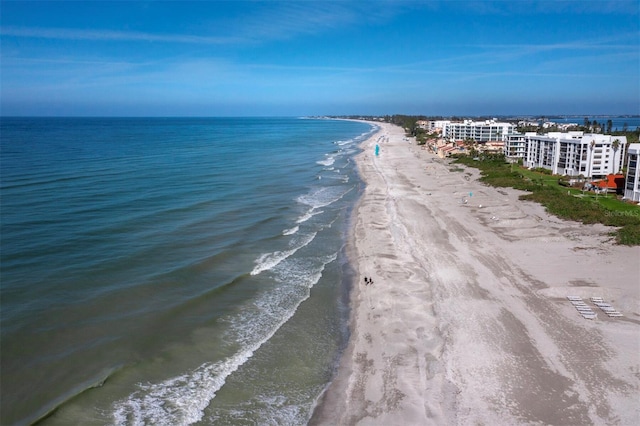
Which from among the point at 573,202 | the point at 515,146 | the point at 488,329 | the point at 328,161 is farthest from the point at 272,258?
the point at 515,146

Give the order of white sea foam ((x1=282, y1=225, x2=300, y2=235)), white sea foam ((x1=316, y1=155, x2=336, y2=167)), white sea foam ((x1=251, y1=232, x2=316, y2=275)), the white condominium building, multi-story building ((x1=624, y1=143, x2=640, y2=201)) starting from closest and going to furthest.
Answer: white sea foam ((x1=251, y1=232, x2=316, y2=275)), white sea foam ((x1=282, y1=225, x2=300, y2=235)), multi-story building ((x1=624, y1=143, x2=640, y2=201)), the white condominium building, white sea foam ((x1=316, y1=155, x2=336, y2=167))

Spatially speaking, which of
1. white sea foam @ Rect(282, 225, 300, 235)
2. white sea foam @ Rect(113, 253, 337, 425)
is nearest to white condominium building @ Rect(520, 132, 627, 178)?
white sea foam @ Rect(282, 225, 300, 235)

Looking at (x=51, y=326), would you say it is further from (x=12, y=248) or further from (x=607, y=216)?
(x=607, y=216)

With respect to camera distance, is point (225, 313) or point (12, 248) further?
point (12, 248)

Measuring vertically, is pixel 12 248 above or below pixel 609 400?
above

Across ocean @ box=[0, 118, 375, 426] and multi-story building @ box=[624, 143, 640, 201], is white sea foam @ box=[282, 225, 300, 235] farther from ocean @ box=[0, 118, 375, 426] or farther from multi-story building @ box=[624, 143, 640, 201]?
multi-story building @ box=[624, 143, 640, 201]

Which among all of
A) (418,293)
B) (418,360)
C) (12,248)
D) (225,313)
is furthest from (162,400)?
(12,248)

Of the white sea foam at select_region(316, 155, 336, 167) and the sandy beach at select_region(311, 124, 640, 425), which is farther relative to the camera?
the white sea foam at select_region(316, 155, 336, 167)
